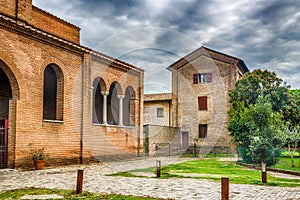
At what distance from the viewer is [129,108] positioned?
2294cm

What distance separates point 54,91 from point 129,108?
5962 millimetres

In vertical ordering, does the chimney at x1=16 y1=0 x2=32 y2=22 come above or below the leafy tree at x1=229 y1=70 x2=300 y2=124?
above

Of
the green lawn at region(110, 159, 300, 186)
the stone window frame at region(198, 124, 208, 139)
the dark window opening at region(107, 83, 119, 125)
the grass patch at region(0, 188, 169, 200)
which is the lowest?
the green lawn at region(110, 159, 300, 186)

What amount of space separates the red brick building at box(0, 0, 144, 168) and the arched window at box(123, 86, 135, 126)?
106mm

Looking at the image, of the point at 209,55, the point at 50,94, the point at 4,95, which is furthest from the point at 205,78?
the point at 4,95

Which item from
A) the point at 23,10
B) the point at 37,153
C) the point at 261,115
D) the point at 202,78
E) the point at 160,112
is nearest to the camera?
the point at 37,153

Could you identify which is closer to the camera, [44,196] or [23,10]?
[44,196]

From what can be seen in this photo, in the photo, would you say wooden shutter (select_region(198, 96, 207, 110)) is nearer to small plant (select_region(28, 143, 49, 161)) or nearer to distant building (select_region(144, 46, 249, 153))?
distant building (select_region(144, 46, 249, 153))

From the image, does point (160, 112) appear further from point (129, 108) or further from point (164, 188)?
point (164, 188)

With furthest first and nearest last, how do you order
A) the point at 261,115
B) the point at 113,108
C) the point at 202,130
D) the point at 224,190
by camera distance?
the point at 202,130 < the point at 113,108 < the point at 261,115 < the point at 224,190

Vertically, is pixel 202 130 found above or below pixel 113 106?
below

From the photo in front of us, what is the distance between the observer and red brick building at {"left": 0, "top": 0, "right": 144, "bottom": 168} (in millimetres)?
13414

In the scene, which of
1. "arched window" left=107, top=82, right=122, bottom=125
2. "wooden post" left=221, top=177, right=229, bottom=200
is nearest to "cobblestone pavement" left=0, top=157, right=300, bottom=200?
"wooden post" left=221, top=177, right=229, bottom=200

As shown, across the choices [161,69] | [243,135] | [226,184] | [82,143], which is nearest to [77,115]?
[82,143]
